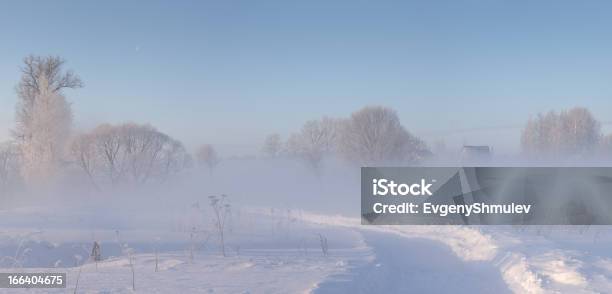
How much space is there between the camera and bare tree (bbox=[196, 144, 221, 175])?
52500 mm

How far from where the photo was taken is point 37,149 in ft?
79.4

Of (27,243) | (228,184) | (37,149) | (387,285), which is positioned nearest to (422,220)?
(387,285)

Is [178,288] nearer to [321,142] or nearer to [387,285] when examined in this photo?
[387,285]

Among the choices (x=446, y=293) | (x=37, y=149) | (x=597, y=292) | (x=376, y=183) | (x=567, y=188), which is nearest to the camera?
(x=597, y=292)

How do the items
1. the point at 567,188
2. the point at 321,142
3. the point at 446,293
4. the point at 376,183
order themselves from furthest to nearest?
the point at 321,142 → the point at 376,183 → the point at 567,188 → the point at 446,293

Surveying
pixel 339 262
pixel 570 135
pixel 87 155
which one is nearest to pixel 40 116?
pixel 87 155

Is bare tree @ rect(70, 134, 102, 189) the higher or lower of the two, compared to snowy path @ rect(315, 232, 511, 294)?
higher

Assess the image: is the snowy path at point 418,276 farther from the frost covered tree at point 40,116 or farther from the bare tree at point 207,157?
the bare tree at point 207,157

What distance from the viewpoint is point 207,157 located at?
53.1 meters

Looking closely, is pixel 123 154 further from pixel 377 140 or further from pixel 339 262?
pixel 339 262

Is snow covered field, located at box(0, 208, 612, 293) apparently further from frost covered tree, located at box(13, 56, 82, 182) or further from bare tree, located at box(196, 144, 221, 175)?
bare tree, located at box(196, 144, 221, 175)

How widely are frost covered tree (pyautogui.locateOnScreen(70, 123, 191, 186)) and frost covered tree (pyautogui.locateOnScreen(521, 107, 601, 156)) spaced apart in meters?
35.7

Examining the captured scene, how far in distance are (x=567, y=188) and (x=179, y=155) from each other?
3219 centimetres

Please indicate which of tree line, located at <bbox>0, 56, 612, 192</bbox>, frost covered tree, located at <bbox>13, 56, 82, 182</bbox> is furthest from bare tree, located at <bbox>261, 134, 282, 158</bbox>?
frost covered tree, located at <bbox>13, 56, 82, 182</bbox>
